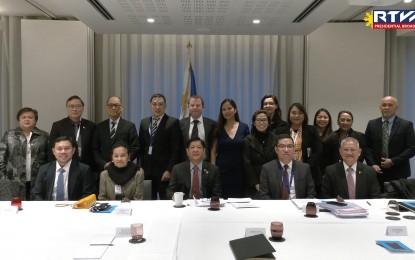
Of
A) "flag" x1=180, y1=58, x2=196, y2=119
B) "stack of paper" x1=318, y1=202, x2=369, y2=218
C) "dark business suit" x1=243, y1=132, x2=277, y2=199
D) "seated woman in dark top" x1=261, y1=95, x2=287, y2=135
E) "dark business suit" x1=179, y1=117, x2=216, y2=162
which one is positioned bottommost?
"stack of paper" x1=318, y1=202, x2=369, y2=218

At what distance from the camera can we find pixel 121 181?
10.7ft

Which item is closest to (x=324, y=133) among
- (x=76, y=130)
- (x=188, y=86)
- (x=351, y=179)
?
(x=351, y=179)

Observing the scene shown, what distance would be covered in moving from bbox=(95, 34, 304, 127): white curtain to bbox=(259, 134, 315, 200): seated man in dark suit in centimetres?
279

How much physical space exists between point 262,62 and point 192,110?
7.90ft

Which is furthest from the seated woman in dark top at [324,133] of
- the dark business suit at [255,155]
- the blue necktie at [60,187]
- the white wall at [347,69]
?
the blue necktie at [60,187]

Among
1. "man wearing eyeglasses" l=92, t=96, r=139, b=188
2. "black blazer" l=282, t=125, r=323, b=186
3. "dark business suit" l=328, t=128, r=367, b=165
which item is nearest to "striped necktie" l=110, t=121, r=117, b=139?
"man wearing eyeglasses" l=92, t=96, r=139, b=188

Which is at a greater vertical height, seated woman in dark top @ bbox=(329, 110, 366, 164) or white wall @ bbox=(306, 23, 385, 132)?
white wall @ bbox=(306, 23, 385, 132)

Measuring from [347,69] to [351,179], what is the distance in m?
2.93

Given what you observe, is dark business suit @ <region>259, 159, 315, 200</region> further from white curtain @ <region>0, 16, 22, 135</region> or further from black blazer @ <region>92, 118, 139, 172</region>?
white curtain @ <region>0, 16, 22, 135</region>

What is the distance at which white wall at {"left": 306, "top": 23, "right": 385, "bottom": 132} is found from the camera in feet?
18.7

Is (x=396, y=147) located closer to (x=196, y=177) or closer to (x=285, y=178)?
(x=285, y=178)

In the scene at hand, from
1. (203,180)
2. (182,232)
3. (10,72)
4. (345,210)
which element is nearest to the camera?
(182,232)

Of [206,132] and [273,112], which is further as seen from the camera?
[273,112]

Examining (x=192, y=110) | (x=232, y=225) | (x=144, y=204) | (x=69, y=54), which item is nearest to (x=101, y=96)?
(x=69, y=54)
